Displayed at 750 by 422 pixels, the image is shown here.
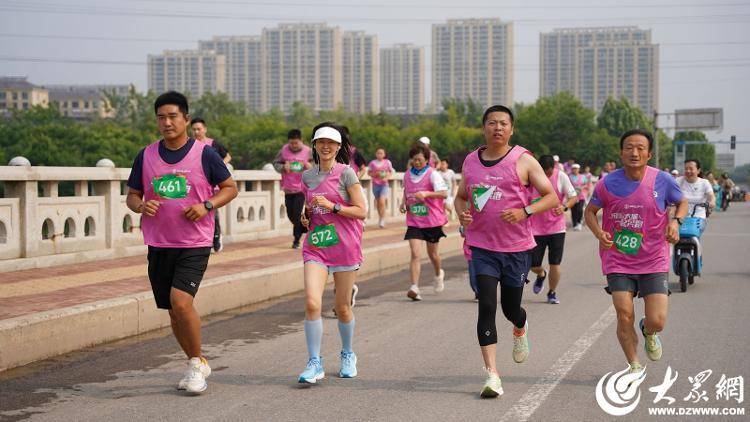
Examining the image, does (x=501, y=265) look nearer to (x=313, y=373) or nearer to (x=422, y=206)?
(x=313, y=373)

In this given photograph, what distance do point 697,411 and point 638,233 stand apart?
1.39 m

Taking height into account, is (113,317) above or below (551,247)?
below

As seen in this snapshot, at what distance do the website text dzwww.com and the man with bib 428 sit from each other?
113 cm

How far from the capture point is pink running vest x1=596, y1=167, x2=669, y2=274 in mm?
7543

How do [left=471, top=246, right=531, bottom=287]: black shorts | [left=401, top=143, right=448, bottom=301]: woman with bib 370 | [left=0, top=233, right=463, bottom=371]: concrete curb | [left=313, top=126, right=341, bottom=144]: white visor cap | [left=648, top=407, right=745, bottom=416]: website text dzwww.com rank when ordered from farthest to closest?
[left=401, top=143, right=448, bottom=301]: woman with bib 370
[left=0, top=233, right=463, bottom=371]: concrete curb
[left=313, top=126, right=341, bottom=144]: white visor cap
[left=471, top=246, right=531, bottom=287]: black shorts
[left=648, top=407, right=745, bottom=416]: website text dzwww.com

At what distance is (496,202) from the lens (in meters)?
7.36

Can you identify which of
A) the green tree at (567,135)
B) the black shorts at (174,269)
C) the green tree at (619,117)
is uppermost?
the green tree at (619,117)

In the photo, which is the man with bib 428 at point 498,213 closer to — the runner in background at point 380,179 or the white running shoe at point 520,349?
the white running shoe at point 520,349

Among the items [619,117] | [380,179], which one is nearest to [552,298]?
[380,179]

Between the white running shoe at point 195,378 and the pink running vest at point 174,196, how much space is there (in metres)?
0.83

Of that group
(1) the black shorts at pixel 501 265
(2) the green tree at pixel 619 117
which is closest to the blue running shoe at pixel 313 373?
(1) the black shorts at pixel 501 265

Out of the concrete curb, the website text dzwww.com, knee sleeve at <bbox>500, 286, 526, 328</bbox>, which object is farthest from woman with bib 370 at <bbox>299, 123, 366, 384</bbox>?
the concrete curb

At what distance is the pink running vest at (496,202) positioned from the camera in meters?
7.33

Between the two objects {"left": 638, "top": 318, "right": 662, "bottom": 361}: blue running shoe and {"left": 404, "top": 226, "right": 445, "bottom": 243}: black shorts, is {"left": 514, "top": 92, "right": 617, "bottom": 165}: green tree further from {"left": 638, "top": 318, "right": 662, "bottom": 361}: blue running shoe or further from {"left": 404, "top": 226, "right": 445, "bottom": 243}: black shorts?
{"left": 638, "top": 318, "right": 662, "bottom": 361}: blue running shoe
